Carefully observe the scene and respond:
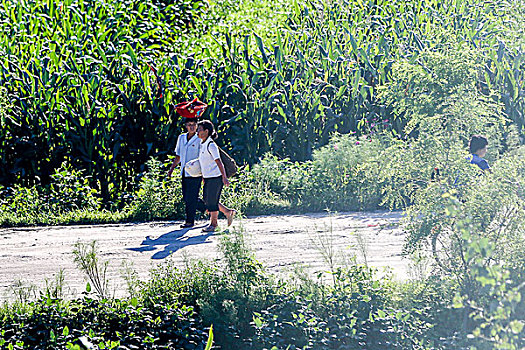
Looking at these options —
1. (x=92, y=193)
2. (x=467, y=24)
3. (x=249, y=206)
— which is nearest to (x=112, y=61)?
(x=92, y=193)

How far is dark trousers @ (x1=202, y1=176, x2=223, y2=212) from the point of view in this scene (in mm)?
8820

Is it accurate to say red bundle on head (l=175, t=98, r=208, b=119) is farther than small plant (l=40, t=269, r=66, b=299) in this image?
Yes

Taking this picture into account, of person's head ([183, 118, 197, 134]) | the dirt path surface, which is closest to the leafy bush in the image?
the dirt path surface

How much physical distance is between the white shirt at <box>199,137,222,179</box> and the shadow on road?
711 mm

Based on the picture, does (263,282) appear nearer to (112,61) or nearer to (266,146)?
(266,146)

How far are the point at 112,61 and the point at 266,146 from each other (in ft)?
8.87

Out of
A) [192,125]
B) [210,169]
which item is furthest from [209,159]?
[192,125]

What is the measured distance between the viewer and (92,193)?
424 inches

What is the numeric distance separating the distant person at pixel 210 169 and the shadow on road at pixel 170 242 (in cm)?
28

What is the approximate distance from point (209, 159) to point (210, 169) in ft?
0.40

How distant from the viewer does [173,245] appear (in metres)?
8.28

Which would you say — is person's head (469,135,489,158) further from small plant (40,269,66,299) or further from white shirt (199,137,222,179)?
small plant (40,269,66,299)

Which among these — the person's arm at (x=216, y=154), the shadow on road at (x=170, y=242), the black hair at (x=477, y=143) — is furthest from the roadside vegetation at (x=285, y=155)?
the person's arm at (x=216, y=154)

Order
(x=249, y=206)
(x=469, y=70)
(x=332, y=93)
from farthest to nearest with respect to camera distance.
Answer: (x=332, y=93)
(x=249, y=206)
(x=469, y=70)
